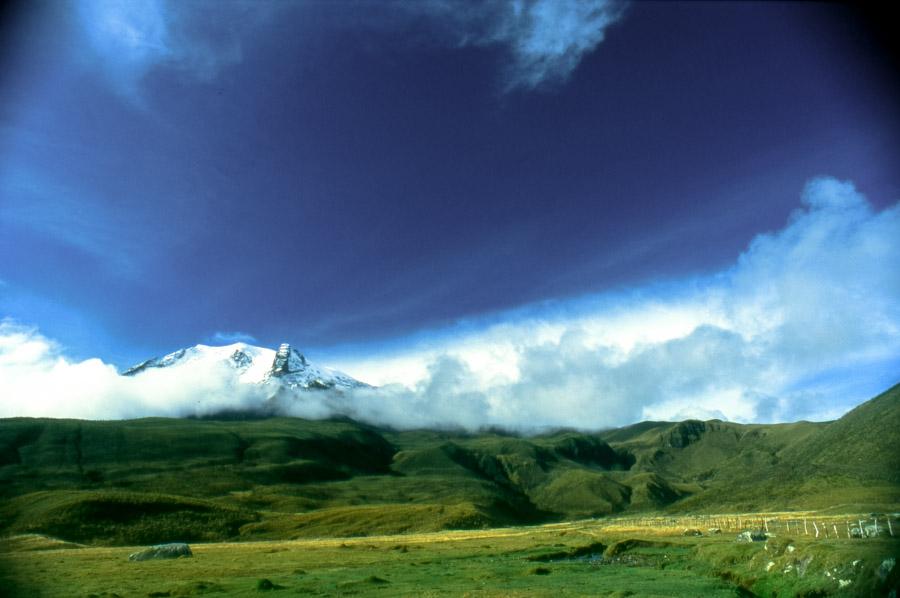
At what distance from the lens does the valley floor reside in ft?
101

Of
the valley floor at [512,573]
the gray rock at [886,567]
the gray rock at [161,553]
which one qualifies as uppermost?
the gray rock at [886,567]

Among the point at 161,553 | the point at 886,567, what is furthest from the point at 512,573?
the point at 161,553

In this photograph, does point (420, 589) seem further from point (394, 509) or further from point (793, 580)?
point (394, 509)

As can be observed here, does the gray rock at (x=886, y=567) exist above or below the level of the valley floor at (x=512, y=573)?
above

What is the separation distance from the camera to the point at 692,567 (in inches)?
1950

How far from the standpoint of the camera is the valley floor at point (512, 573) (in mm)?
30906

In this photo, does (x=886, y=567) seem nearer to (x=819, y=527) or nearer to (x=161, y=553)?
(x=819, y=527)

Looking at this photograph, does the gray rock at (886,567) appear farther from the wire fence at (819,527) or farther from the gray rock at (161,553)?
the gray rock at (161,553)

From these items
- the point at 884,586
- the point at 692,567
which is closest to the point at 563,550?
the point at 692,567

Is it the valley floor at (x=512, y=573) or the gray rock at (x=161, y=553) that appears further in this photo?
the gray rock at (x=161, y=553)

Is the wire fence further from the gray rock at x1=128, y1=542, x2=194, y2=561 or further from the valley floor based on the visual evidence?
the gray rock at x1=128, y1=542, x2=194, y2=561

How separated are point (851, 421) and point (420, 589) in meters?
215

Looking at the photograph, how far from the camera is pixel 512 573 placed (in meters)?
48.5

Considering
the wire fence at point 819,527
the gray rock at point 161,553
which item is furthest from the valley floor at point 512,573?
the wire fence at point 819,527
